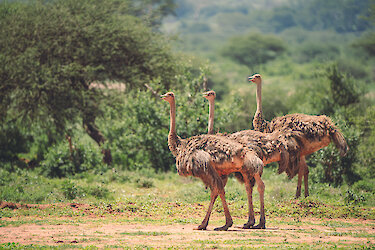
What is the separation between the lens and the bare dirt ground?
7844 mm

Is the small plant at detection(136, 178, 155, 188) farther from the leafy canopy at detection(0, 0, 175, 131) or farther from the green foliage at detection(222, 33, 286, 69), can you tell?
the green foliage at detection(222, 33, 286, 69)

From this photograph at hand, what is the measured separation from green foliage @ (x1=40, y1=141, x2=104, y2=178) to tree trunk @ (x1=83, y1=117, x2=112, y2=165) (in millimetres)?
1359

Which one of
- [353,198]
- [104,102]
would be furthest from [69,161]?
[353,198]

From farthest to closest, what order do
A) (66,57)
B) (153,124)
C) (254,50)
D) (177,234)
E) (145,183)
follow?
(254,50)
(66,57)
(153,124)
(145,183)
(177,234)

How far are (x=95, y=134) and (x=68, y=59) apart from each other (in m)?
2.69

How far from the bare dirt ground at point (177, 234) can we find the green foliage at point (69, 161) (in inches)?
218

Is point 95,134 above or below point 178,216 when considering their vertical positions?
above

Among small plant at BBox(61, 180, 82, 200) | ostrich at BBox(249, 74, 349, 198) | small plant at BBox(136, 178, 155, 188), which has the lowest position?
small plant at BBox(136, 178, 155, 188)

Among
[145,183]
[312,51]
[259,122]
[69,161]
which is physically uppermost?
[312,51]

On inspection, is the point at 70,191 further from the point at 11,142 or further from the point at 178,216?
the point at 11,142

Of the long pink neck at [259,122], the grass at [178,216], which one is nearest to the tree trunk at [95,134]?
the grass at [178,216]

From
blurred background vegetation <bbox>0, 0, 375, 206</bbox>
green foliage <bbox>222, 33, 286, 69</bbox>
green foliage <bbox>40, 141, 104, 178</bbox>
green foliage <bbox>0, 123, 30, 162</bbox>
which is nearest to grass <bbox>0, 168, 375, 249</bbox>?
green foliage <bbox>40, 141, 104, 178</bbox>

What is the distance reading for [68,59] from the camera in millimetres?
18141

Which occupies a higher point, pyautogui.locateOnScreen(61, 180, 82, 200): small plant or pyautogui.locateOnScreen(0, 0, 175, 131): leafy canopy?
pyautogui.locateOnScreen(0, 0, 175, 131): leafy canopy
